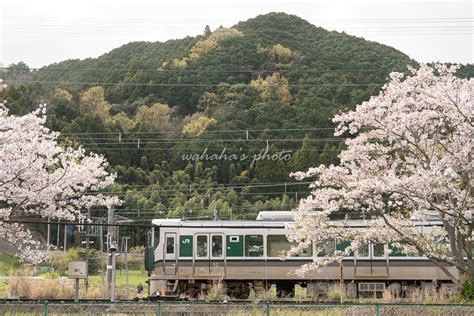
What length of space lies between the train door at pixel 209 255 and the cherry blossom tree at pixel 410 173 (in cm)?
505

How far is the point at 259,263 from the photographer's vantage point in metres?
23.1

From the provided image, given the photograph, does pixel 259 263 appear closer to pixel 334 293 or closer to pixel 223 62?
pixel 334 293

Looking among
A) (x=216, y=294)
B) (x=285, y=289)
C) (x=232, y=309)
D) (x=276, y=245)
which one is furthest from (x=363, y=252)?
(x=232, y=309)

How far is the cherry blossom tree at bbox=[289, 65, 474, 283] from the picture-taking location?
16.3 metres

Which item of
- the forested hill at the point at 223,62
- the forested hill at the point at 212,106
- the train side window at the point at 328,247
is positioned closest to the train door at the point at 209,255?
the train side window at the point at 328,247

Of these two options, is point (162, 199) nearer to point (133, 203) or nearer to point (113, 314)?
point (133, 203)

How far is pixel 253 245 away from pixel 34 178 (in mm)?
7830

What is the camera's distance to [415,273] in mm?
22953

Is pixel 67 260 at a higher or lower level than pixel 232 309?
lower

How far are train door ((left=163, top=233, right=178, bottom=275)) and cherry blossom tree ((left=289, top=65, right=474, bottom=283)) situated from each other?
5.86 meters

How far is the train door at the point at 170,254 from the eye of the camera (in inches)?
907

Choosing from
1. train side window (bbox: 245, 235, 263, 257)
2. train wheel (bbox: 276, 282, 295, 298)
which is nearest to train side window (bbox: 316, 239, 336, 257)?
train wheel (bbox: 276, 282, 295, 298)

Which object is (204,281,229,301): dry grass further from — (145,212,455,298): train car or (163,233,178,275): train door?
(163,233,178,275): train door

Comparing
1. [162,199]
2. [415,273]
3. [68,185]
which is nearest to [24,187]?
[68,185]
